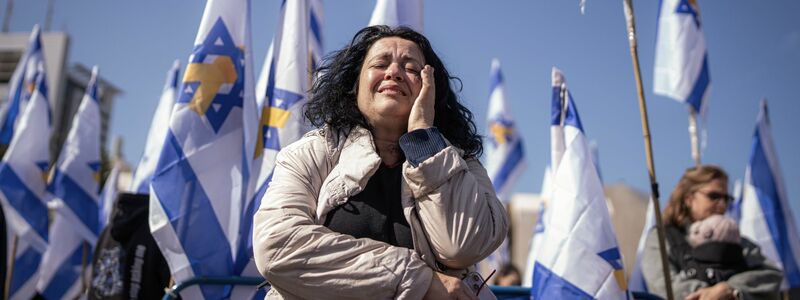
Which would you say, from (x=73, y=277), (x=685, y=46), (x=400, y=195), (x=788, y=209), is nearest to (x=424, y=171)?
(x=400, y=195)

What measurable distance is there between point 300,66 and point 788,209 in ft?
16.4

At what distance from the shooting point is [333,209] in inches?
84.9

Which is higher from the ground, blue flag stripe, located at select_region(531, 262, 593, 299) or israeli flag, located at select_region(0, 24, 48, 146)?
israeli flag, located at select_region(0, 24, 48, 146)

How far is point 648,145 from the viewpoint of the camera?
14.2 feet

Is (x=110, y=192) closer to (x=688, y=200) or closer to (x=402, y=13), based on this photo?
(x=402, y=13)

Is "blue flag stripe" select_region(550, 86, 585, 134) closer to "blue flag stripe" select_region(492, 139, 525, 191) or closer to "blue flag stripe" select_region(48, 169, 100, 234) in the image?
"blue flag stripe" select_region(48, 169, 100, 234)

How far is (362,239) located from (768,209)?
6005 mm

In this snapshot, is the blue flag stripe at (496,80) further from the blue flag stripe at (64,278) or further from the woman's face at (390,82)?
the woman's face at (390,82)

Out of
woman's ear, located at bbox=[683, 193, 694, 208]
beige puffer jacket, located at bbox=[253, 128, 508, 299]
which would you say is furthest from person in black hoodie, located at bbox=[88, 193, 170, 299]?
woman's ear, located at bbox=[683, 193, 694, 208]

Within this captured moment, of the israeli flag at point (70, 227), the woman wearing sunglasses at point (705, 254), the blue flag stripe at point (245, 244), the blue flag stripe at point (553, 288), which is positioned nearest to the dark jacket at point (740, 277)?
the woman wearing sunglasses at point (705, 254)

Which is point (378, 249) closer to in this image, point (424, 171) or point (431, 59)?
point (424, 171)

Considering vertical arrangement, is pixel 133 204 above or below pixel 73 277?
above

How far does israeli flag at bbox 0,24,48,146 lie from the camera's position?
927cm

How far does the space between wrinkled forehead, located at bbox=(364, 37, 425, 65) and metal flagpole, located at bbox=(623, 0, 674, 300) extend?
2.16 metres
